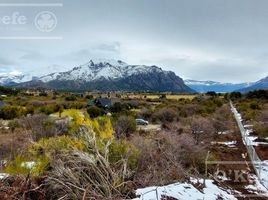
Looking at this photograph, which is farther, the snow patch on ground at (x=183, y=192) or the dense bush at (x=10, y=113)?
the dense bush at (x=10, y=113)

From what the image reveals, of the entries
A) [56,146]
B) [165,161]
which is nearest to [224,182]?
[165,161]

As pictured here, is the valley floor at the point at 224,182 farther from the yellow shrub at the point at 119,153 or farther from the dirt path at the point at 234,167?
the yellow shrub at the point at 119,153

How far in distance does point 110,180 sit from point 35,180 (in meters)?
1.58

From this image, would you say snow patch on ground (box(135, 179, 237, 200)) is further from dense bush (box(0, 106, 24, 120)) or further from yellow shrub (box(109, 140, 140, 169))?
dense bush (box(0, 106, 24, 120))

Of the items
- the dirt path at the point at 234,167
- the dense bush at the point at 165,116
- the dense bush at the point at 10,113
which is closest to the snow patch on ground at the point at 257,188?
the dirt path at the point at 234,167

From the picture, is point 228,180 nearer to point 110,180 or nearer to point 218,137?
point 110,180

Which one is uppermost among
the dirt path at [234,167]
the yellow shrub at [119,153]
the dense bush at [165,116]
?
the yellow shrub at [119,153]

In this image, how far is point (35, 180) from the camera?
8352 mm

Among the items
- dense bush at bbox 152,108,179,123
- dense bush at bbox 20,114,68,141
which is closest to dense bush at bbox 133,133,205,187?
dense bush at bbox 20,114,68,141

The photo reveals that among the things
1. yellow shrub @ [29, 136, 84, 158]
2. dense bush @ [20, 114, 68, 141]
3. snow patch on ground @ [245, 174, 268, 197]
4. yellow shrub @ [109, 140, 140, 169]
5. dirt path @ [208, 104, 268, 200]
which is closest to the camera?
yellow shrub @ [29, 136, 84, 158]

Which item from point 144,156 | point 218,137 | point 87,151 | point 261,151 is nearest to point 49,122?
point 218,137

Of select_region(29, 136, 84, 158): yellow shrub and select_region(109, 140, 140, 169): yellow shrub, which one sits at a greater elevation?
select_region(29, 136, 84, 158): yellow shrub

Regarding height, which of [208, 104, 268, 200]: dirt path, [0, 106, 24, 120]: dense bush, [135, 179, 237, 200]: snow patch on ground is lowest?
[0, 106, 24, 120]: dense bush

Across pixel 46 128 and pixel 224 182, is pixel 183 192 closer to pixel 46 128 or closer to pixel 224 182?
pixel 224 182
